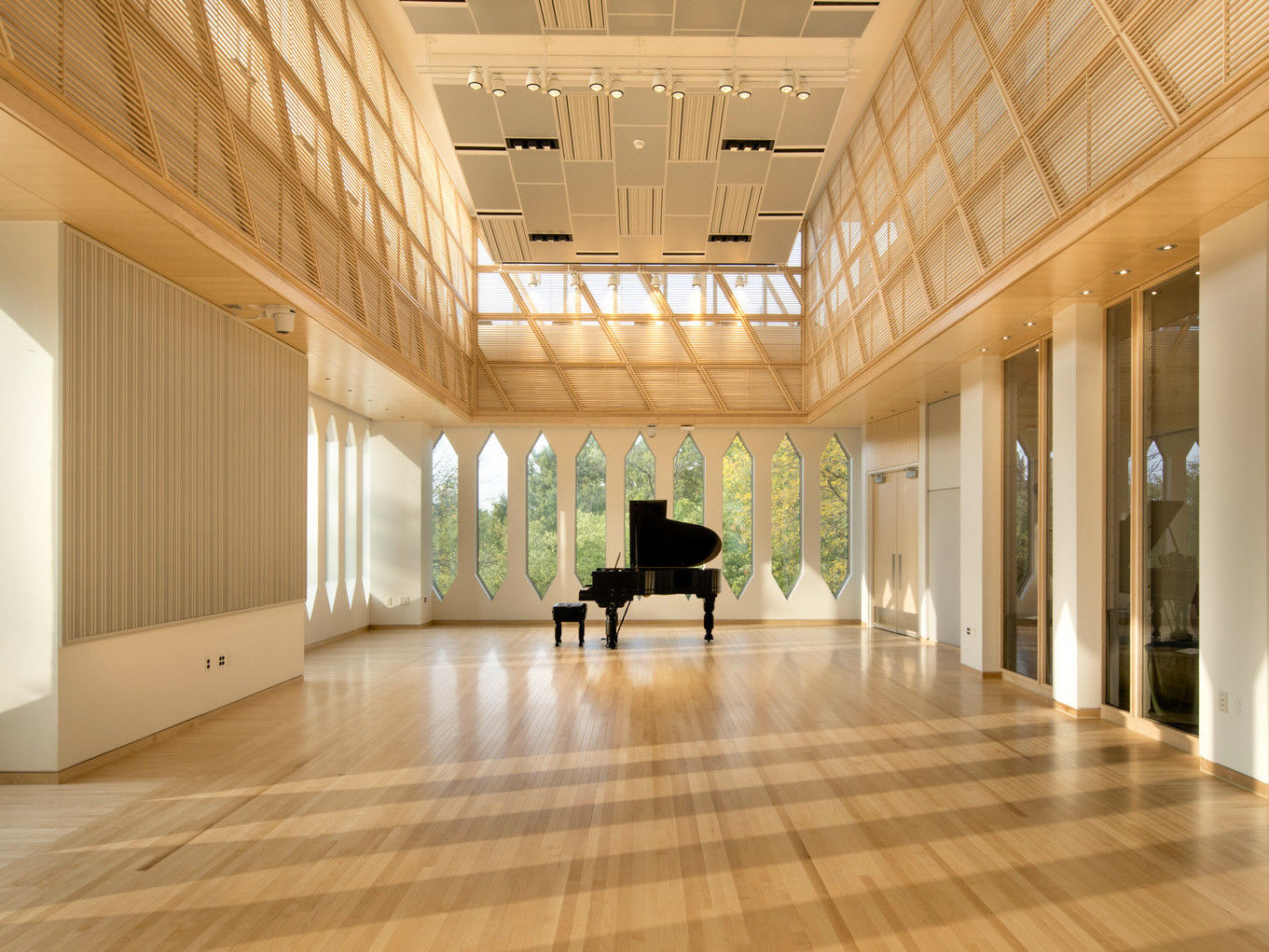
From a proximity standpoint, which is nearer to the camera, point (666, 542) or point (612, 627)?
point (612, 627)

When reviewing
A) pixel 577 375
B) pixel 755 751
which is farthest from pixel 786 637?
pixel 755 751

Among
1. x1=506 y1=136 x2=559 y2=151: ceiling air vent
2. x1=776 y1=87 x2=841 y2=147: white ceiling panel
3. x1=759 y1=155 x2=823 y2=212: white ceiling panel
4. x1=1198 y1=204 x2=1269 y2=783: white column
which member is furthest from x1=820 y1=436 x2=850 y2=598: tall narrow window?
x1=1198 y1=204 x2=1269 y2=783: white column

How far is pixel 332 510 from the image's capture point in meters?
11.1

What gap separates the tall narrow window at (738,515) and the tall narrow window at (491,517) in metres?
3.35

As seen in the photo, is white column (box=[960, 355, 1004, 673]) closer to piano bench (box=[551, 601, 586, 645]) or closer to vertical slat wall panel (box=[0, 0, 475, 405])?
piano bench (box=[551, 601, 586, 645])

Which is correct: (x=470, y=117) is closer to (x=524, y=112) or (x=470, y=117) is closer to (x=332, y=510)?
(x=524, y=112)

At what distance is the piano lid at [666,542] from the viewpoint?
35.4 ft

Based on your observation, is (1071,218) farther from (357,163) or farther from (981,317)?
(357,163)

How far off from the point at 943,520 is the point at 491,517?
6.45m

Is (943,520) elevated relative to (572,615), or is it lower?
elevated

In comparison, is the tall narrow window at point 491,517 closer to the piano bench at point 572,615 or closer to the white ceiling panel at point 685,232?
the piano bench at point 572,615

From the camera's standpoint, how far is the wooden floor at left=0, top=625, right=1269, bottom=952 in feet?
10.1

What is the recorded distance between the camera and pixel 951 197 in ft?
23.2

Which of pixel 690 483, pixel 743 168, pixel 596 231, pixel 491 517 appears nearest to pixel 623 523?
pixel 690 483
